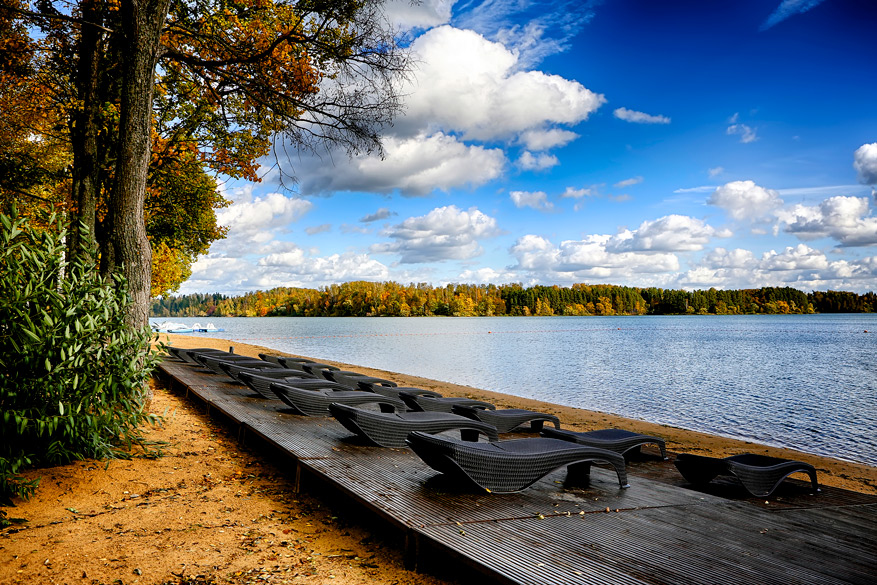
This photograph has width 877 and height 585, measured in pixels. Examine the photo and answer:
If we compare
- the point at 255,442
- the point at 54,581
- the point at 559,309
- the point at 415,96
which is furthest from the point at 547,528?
the point at 559,309

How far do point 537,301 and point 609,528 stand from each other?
139238mm

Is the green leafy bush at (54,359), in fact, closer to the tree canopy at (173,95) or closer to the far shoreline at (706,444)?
the tree canopy at (173,95)

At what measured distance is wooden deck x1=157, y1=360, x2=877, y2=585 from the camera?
95.3 inches

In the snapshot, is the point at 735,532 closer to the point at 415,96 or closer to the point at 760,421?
the point at 415,96

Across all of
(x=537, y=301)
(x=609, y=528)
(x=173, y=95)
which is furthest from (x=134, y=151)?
(x=537, y=301)

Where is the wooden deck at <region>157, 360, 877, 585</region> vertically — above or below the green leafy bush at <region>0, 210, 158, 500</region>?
below

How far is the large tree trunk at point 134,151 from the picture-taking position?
6078 millimetres

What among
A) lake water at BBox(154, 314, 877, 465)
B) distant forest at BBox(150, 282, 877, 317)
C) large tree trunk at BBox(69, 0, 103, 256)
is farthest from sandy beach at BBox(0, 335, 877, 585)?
distant forest at BBox(150, 282, 877, 317)

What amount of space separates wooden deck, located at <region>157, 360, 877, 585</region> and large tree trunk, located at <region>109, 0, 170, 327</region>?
3253 millimetres

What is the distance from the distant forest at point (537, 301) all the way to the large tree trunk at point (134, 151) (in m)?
132

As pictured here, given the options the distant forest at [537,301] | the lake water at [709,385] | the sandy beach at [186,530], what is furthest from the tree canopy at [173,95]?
the distant forest at [537,301]

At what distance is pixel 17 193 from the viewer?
1190 centimetres

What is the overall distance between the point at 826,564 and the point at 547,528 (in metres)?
1.36

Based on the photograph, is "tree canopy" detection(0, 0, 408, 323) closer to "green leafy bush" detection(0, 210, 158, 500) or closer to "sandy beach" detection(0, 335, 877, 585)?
"green leafy bush" detection(0, 210, 158, 500)
